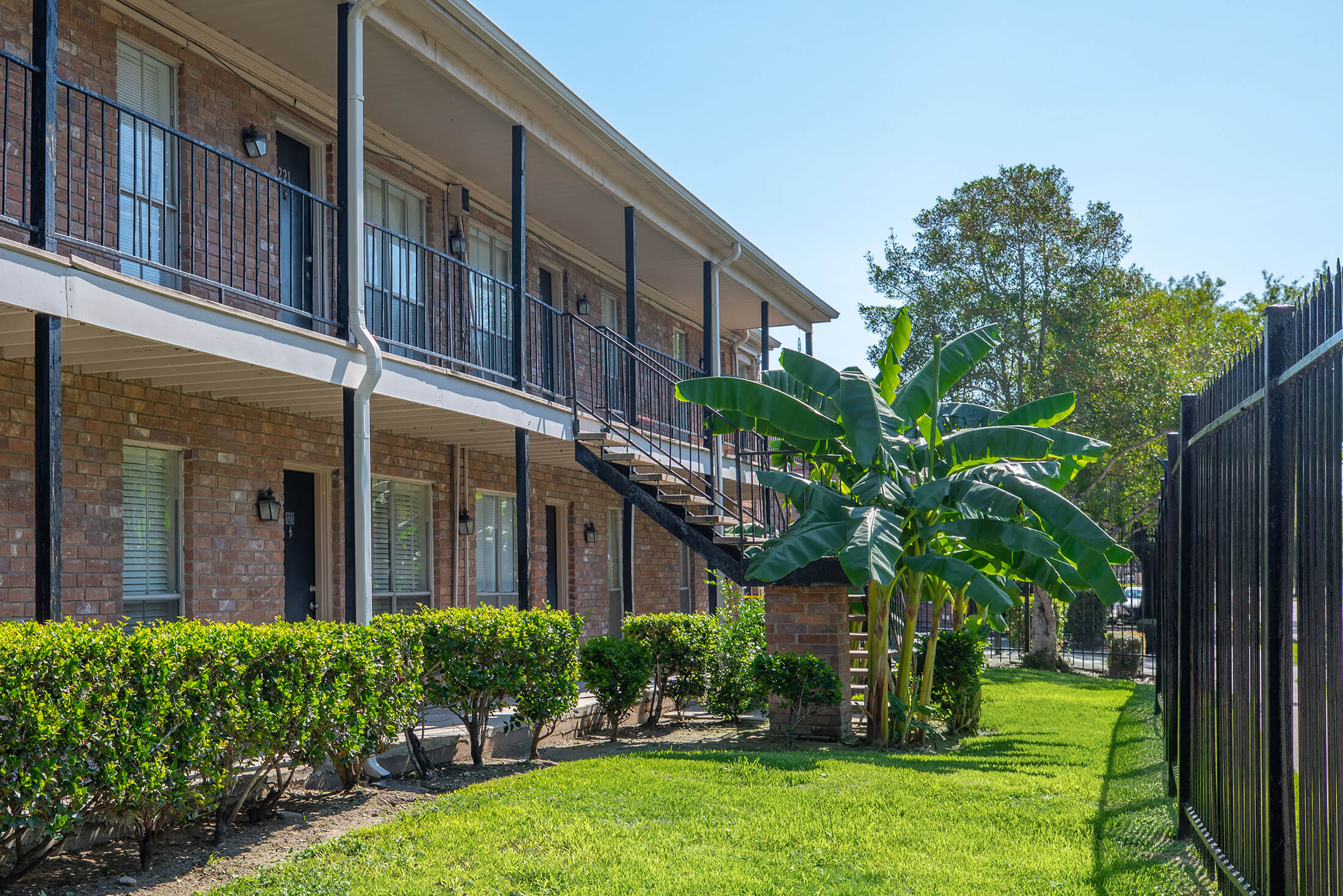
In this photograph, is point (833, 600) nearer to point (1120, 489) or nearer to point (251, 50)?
point (251, 50)

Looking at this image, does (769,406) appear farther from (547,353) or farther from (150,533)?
(150,533)

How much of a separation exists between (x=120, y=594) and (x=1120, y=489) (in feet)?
58.6

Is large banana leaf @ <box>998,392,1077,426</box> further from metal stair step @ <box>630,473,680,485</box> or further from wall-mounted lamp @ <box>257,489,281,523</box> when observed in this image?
wall-mounted lamp @ <box>257,489,281,523</box>

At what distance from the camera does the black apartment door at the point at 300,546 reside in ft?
35.5

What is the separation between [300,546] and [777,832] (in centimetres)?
659

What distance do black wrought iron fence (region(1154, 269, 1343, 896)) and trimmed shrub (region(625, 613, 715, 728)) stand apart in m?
5.64

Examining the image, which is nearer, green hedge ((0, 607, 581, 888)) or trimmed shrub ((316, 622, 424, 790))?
green hedge ((0, 607, 581, 888))

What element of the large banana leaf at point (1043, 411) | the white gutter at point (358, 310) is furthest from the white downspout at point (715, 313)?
the white gutter at point (358, 310)

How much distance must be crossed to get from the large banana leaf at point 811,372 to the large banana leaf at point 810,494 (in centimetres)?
83

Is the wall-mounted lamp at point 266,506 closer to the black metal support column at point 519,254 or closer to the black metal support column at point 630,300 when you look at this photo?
the black metal support column at point 519,254

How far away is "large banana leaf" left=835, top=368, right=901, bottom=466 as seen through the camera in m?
9.07

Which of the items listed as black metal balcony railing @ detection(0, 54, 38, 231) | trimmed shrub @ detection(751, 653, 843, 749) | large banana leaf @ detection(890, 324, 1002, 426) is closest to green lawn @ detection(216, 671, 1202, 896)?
trimmed shrub @ detection(751, 653, 843, 749)

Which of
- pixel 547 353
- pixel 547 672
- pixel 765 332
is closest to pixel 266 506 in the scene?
pixel 547 672

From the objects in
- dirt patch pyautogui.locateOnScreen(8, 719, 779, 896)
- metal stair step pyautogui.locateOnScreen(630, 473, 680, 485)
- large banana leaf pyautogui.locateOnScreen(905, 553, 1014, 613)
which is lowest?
dirt patch pyautogui.locateOnScreen(8, 719, 779, 896)
